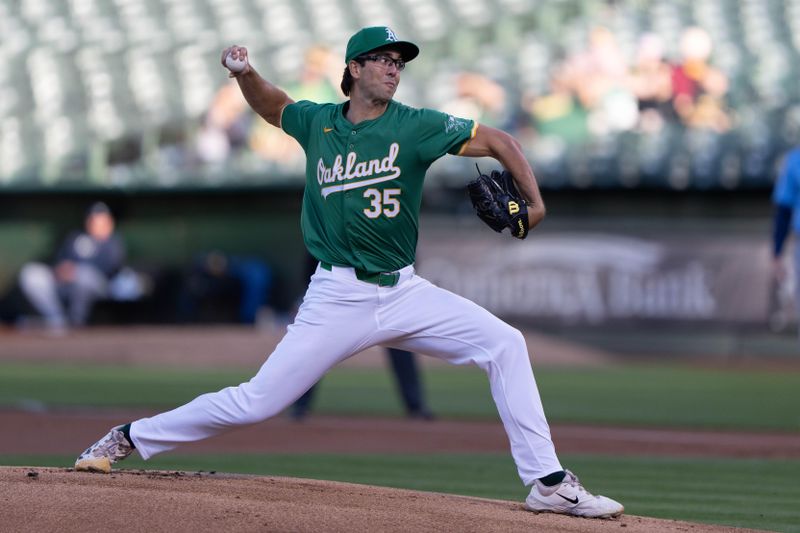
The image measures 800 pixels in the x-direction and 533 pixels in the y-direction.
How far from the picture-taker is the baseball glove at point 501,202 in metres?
4.80

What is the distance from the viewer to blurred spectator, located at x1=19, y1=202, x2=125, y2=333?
19.0 m

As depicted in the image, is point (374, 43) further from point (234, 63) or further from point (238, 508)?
point (238, 508)

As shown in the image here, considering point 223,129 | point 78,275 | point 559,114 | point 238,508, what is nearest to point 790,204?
point 238,508

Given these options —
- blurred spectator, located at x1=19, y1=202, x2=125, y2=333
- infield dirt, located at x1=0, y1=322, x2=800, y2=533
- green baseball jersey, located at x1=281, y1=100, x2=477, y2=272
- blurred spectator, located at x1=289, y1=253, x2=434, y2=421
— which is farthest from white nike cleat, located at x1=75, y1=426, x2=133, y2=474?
blurred spectator, located at x1=19, y1=202, x2=125, y2=333

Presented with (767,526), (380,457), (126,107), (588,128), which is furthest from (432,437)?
(126,107)

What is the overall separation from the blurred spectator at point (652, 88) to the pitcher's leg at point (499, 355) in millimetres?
15994

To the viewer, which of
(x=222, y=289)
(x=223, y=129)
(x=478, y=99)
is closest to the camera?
(x=222, y=289)

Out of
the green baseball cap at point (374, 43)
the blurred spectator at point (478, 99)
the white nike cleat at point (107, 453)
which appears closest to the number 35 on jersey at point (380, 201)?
the green baseball cap at point (374, 43)

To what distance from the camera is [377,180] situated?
479 cm

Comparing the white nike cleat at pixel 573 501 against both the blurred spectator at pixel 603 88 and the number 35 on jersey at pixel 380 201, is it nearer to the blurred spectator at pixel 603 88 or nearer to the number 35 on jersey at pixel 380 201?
the number 35 on jersey at pixel 380 201

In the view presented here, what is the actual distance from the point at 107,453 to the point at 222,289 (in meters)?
14.8

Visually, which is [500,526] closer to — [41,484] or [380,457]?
[41,484]

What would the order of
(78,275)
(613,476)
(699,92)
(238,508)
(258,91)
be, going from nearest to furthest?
(238,508), (258,91), (613,476), (78,275), (699,92)

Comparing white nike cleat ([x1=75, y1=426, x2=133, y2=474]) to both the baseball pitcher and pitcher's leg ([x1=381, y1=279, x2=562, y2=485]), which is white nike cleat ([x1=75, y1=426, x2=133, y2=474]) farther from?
pitcher's leg ([x1=381, y1=279, x2=562, y2=485])
